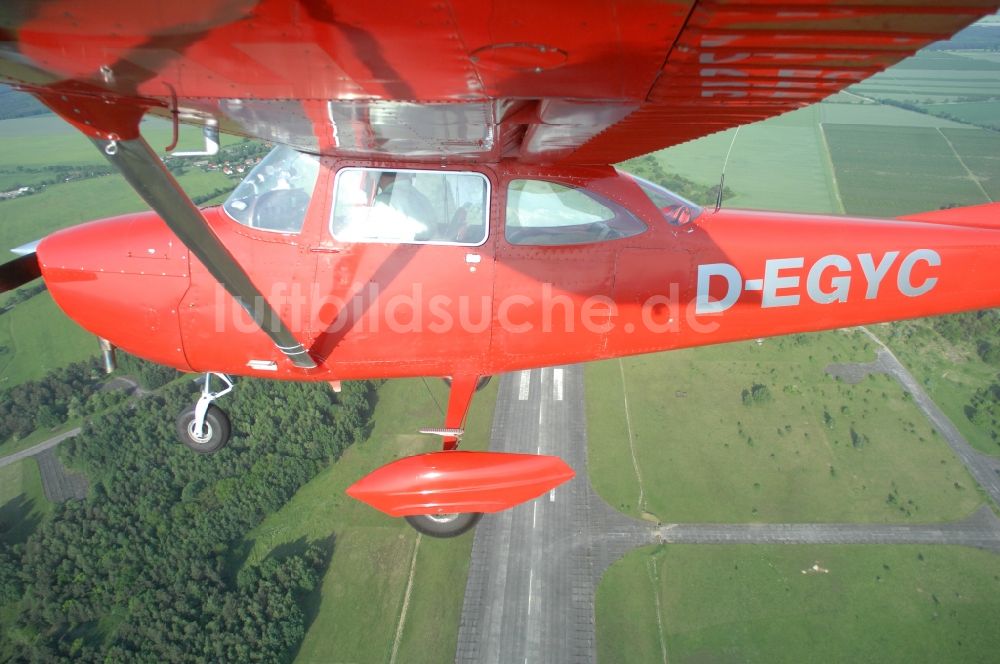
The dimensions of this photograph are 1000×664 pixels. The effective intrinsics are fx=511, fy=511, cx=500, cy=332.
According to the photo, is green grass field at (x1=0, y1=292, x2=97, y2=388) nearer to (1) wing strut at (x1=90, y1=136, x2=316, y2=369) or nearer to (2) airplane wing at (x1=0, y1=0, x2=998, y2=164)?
(1) wing strut at (x1=90, y1=136, x2=316, y2=369)

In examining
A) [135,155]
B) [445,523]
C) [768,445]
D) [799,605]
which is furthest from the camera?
[768,445]

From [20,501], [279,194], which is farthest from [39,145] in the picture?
[279,194]

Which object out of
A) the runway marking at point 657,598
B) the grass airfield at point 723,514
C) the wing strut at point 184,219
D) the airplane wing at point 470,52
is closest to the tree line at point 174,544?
the grass airfield at point 723,514

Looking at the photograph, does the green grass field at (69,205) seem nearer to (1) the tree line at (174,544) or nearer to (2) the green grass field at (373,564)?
(1) the tree line at (174,544)

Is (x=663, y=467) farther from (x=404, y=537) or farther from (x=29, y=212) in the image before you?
(x=29, y=212)

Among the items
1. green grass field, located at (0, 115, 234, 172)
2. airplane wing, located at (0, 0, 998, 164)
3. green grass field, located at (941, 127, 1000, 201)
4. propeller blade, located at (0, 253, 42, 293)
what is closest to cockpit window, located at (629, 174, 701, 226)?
airplane wing, located at (0, 0, 998, 164)

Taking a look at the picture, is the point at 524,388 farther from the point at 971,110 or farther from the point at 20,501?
the point at 971,110
